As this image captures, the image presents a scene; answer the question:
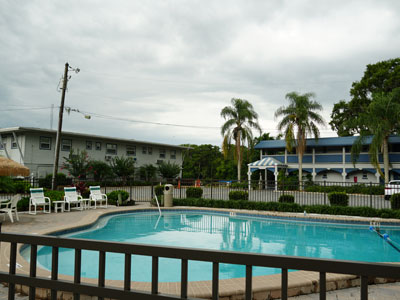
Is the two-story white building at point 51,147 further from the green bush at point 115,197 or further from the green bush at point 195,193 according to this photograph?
the green bush at point 195,193

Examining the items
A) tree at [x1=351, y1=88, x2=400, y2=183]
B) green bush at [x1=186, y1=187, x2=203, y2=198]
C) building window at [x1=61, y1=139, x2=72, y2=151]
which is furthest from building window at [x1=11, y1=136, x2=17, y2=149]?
tree at [x1=351, y1=88, x2=400, y2=183]

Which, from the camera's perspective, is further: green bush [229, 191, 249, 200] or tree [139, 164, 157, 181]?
tree [139, 164, 157, 181]

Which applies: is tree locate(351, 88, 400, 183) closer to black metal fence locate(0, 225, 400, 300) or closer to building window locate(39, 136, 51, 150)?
black metal fence locate(0, 225, 400, 300)

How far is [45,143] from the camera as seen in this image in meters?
27.3

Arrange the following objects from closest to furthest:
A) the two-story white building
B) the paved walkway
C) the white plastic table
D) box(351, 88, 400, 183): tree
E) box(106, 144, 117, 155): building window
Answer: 1. the paved walkway
2. the white plastic table
3. box(351, 88, 400, 183): tree
4. the two-story white building
5. box(106, 144, 117, 155): building window

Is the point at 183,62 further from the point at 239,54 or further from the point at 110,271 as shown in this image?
the point at 110,271

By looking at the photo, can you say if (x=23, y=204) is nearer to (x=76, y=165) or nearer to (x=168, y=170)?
(x=76, y=165)

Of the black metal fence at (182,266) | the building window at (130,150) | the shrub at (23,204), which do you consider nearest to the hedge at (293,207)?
the shrub at (23,204)

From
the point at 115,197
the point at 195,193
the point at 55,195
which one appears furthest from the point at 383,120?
the point at 55,195

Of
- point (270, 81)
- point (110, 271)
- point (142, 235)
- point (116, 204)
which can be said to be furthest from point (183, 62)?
point (110, 271)

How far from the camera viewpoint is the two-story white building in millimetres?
26062

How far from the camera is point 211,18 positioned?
11781 mm

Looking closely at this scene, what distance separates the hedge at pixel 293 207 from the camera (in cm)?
1282

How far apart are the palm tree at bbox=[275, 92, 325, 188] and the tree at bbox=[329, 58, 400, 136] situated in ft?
17.7
